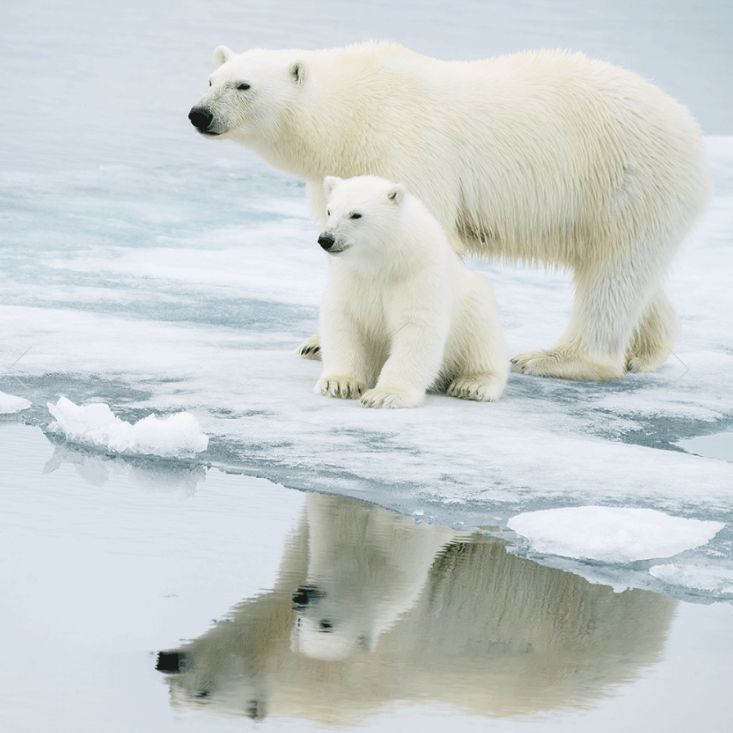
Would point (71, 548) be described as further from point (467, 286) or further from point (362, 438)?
point (467, 286)

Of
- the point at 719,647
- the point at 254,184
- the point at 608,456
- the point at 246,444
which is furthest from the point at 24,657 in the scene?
the point at 254,184

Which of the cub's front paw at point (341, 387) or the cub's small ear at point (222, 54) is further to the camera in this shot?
the cub's small ear at point (222, 54)

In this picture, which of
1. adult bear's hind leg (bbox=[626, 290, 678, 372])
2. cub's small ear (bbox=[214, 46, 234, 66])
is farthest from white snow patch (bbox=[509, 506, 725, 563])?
cub's small ear (bbox=[214, 46, 234, 66])

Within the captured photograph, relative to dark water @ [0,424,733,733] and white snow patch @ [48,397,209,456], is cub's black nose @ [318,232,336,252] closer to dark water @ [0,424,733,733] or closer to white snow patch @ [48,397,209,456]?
white snow patch @ [48,397,209,456]

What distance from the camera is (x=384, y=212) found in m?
5.56

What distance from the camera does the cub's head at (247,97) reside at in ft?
20.5

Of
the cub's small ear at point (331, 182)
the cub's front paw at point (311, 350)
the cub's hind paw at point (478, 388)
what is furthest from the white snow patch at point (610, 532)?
the cub's front paw at point (311, 350)

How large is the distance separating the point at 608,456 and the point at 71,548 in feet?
6.41

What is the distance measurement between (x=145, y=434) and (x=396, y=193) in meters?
1.36

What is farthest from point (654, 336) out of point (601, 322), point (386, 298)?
point (386, 298)

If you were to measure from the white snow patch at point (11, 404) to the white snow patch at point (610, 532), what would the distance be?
1.93 metres

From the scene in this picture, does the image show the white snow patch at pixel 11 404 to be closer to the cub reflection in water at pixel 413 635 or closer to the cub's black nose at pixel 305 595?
the cub reflection in water at pixel 413 635

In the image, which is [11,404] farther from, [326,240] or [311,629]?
[311,629]

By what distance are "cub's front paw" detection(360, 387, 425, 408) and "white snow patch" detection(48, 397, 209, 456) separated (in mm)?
802
